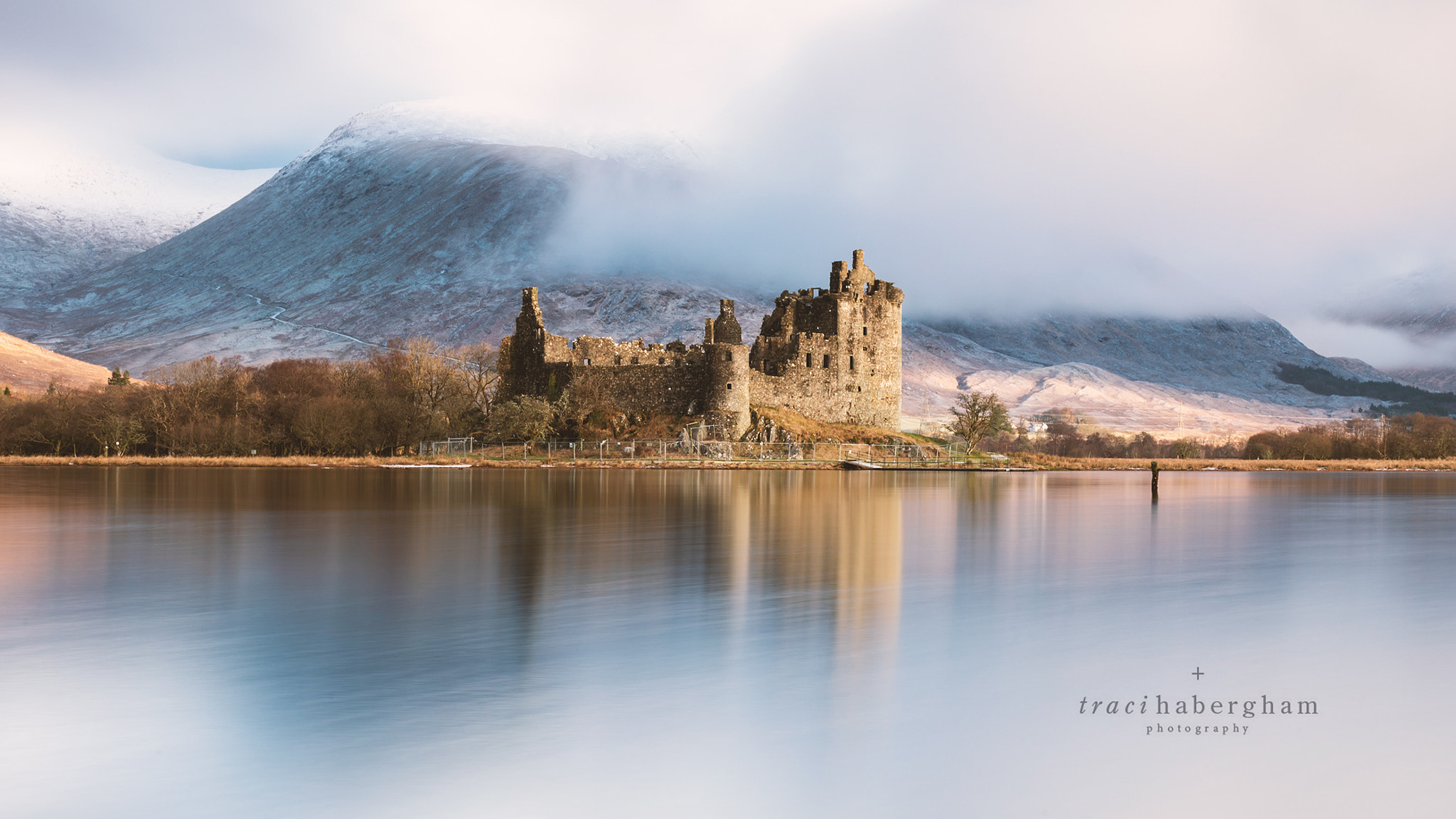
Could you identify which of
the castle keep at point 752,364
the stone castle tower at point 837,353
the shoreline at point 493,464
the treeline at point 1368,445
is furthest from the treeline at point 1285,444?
the castle keep at point 752,364

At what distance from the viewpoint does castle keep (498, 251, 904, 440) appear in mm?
60438

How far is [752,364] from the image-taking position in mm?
68000

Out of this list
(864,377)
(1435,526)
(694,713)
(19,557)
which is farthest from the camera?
(864,377)

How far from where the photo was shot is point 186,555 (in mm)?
22188

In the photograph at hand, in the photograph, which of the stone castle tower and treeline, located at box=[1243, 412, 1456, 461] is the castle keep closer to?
the stone castle tower

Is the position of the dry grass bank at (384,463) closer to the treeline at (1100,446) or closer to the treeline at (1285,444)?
the treeline at (1285,444)

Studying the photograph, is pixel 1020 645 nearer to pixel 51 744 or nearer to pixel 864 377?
pixel 51 744

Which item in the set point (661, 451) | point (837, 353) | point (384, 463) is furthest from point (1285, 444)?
point (384, 463)

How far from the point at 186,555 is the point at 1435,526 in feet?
107

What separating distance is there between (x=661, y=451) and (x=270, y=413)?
25.2m

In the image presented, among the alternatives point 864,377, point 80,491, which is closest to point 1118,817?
point 80,491

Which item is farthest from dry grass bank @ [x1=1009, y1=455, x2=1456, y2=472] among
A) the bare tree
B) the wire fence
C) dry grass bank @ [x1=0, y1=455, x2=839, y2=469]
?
dry grass bank @ [x1=0, y1=455, x2=839, y2=469]

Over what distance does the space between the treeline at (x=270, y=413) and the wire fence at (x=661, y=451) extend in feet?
12.8

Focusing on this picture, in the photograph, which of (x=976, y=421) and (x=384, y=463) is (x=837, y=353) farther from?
(x=384, y=463)
